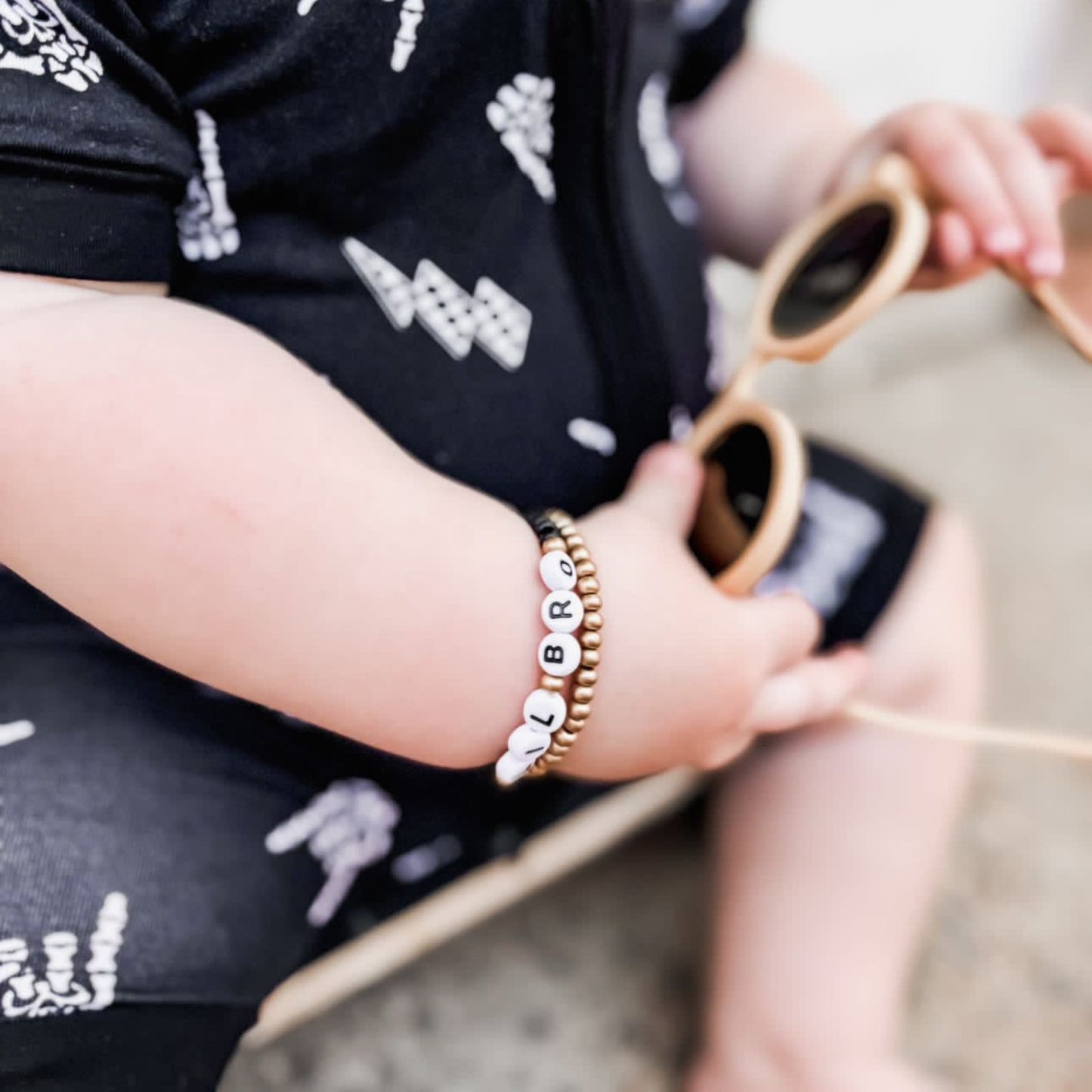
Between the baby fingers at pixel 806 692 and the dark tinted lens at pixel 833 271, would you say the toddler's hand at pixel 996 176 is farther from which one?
the baby fingers at pixel 806 692

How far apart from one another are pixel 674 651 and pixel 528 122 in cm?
21

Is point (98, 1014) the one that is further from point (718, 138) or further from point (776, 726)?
point (718, 138)

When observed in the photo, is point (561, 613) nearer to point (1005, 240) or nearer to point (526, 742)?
point (526, 742)

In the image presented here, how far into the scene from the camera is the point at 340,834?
0.45 metres

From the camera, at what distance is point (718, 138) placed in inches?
24.0

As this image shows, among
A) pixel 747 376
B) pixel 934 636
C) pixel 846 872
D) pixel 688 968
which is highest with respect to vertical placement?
pixel 747 376

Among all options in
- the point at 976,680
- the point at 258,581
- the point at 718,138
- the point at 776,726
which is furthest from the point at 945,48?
the point at 258,581

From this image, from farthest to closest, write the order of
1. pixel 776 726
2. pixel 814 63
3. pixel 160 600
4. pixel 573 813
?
pixel 814 63 → pixel 573 813 → pixel 776 726 → pixel 160 600

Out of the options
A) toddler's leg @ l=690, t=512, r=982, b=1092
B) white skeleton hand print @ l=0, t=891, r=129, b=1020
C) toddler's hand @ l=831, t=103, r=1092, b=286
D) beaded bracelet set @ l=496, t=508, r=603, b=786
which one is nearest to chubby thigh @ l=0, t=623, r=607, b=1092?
white skeleton hand print @ l=0, t=891, r=129, b=1020

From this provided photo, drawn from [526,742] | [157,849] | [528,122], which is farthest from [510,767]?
[528,122]

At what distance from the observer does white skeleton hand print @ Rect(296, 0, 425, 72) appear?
0.38m

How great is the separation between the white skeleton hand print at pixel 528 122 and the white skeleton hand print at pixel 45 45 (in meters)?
0.14

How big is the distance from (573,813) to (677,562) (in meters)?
0.21

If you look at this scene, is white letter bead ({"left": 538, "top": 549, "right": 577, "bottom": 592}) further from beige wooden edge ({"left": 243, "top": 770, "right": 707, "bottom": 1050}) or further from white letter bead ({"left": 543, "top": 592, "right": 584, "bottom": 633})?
beige wooden edge ({"left": 243, "top": 770, "right": 707, "bottom": 1050})
